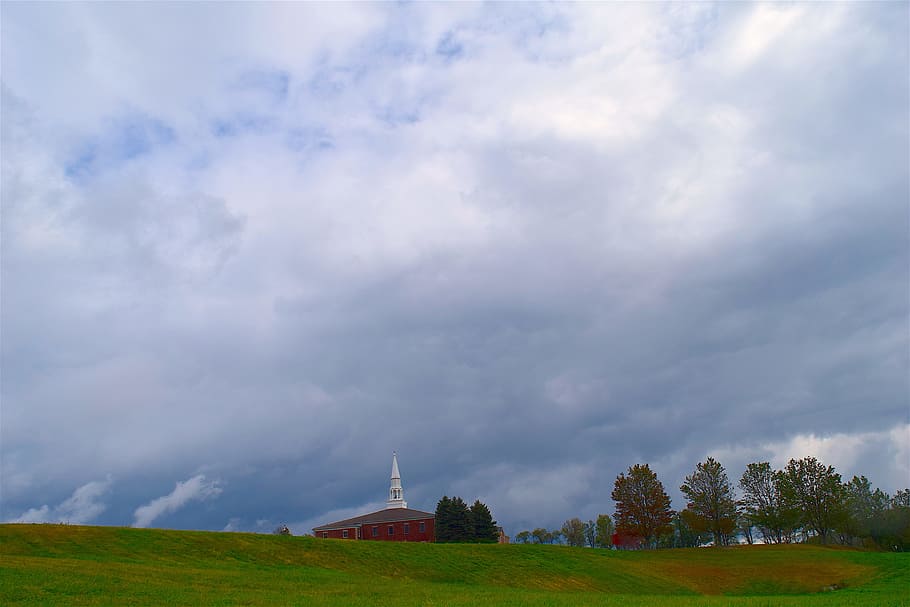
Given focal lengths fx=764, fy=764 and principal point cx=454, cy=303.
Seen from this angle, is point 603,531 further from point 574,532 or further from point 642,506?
point 642,506

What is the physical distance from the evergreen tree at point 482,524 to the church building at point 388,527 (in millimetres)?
7701

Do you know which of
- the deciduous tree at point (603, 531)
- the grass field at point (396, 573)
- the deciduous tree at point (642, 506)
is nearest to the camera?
the grass field at point (396, 573)

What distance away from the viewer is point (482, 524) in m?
118

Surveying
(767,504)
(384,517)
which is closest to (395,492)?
(384,517)

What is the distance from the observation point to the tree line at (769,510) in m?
110

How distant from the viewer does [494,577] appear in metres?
60.8

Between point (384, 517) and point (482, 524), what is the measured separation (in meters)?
20.6

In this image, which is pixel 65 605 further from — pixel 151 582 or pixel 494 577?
pixel 494 577

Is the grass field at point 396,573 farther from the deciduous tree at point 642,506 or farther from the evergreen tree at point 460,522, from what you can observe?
the evergreen tree at point 460,522

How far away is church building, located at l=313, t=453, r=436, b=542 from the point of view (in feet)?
408

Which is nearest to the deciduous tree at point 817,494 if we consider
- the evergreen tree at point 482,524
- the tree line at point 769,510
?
the tree line at point 769,510

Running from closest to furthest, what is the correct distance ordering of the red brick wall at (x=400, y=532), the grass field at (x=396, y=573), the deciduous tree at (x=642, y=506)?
the grass field at (x=396, y=573) → the deciduous tree at (x=642, y=506) → the red brick wall at (x=400, y=532)

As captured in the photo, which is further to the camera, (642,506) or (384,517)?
(384,517)

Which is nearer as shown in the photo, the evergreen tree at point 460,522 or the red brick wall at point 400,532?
the evergreen tree at point 460,522
